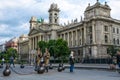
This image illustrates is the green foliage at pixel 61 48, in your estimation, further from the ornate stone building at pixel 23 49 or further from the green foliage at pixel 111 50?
the ornate stone building at pixel 23 49

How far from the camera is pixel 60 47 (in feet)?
281

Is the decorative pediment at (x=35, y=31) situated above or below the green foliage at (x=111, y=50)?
above

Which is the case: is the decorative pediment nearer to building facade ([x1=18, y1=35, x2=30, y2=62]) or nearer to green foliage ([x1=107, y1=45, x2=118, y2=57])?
building facade ([x1=18, y1=35, x2=30, y2=62])

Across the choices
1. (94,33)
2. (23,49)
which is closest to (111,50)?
(94,33)

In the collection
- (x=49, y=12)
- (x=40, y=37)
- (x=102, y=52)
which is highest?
(x=49, y=12)

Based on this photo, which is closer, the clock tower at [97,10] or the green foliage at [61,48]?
the clock tower at [97,10]

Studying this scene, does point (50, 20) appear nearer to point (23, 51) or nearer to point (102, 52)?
point (102, 52)

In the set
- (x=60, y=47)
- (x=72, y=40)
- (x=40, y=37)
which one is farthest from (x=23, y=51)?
(x=60, y=47)

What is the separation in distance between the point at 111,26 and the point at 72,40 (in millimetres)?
21104

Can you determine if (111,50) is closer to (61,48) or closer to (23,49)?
(61,48)

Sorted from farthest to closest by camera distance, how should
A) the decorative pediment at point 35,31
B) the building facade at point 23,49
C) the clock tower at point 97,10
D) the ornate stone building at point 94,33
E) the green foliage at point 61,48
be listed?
1. the building facade at point 23,49
2. the decorative pediment at point 35,31
3. the green foliage at point 61,48
4. the clock tower at point 97,10
5. the ornate stone building at point 94,33

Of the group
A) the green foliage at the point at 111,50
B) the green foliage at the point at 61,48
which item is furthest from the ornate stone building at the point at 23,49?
the green foliage at the point at 111,50

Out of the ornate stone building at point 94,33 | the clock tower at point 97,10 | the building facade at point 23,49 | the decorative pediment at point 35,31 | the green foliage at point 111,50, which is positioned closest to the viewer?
the green foliage at point 111,50

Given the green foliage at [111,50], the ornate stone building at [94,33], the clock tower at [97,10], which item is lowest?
the green foliage at [111,50]
